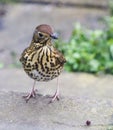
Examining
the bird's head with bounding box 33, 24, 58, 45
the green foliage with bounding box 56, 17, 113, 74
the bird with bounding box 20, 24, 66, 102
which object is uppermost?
the bird's head with bounding box 33, 24, 58, 45

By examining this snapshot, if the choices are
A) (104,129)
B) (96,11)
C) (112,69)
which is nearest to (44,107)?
(104,129)

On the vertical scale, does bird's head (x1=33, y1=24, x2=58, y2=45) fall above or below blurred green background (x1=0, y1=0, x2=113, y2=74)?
above

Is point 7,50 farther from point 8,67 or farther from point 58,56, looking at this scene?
point 58,56

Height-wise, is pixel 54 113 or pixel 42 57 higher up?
pixel 42 57

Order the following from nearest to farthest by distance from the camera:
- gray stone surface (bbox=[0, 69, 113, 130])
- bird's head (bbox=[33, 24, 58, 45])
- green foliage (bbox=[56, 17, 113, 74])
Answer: bird's head (bbox=[33, 24, 58, 45]), gray stone surface (bbox=[0, 69, 113, 130]), green foliage (bbox=[56, 17, 113, 74])

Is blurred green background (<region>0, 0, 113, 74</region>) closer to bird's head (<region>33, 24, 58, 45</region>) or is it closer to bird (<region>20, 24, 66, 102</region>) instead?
bird (<region>20, 24, 66, 102</region>)

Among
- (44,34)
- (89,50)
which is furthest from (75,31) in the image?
(44,34)

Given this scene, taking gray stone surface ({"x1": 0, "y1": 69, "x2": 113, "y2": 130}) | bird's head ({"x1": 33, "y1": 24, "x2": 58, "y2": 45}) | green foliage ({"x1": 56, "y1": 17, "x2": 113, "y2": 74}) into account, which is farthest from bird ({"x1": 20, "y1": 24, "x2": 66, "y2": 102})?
green foliage ({"x1": 56, "y1": 17, "x2": 113, "y2": 74})

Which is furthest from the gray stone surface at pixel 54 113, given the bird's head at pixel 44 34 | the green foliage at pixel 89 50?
the green foliage at pixel 89 50

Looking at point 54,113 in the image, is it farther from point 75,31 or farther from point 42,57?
point 75,31
